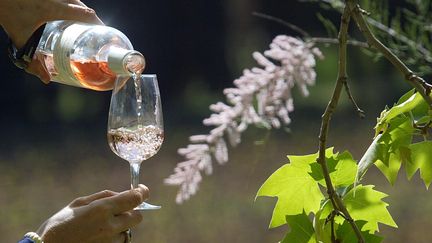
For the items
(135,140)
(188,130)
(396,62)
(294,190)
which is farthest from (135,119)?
(188,130)

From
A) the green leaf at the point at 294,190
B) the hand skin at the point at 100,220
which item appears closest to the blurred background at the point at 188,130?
the hand skin at the point at 100,220

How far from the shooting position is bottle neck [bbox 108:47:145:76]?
2.99ft

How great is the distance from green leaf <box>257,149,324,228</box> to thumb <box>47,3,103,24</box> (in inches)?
14.8

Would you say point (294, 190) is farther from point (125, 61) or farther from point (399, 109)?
point (125, 61)

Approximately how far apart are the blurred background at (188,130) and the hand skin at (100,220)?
2529 mm

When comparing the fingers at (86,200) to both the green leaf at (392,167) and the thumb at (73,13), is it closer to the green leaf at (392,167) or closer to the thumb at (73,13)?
the thumb at (73,13)

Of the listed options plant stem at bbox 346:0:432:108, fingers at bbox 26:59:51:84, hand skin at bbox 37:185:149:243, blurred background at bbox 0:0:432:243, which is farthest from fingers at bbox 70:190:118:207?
blurred background at bbox 0:0:432:243

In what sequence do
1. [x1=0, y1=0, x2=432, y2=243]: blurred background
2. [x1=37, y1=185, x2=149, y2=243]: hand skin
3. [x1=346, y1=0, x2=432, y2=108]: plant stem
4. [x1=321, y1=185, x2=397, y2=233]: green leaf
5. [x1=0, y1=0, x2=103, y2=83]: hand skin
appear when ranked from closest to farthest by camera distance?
[x1=346, y1=0, x2=432, y2=108]: plant stem → [x1=321, y1=185, x2=397, y2=233]: green leaf → [x1=37, y1=185, x2=149, y2=243]: hand skin → [x1=0, y1=0, x2=103, y2=83]: hand skin → [x1=0, y1=0, x2=432, y2=243]: blurred background

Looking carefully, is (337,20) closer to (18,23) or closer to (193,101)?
(193,101)

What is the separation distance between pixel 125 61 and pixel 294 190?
0.30 meters

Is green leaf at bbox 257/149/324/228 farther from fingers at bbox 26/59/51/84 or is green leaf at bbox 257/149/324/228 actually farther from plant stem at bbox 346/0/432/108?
fingers at bbox 26/59/51/84

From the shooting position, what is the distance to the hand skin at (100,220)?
871mm

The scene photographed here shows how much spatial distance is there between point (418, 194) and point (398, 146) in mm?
3243

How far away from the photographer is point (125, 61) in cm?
92
